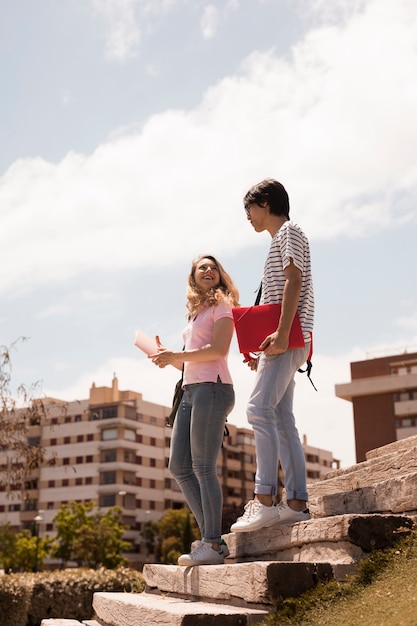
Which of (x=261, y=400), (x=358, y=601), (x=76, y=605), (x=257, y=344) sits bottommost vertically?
(x=76, y=605)

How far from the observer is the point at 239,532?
471cm

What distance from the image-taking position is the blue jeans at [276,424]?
4570mm

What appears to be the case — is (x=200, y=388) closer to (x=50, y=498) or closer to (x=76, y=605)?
(x=76, y=605)

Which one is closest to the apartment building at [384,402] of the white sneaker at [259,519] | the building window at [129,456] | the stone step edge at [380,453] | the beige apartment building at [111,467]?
the beige apartment building at [111,467]

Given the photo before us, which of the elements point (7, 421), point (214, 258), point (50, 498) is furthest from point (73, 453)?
point (214, 258)

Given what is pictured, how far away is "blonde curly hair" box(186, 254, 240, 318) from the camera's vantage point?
17.2 feet

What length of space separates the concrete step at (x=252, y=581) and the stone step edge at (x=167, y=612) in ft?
0.19

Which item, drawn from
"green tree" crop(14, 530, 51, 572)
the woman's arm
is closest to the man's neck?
the woman's arm

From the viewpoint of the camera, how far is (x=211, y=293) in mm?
5293

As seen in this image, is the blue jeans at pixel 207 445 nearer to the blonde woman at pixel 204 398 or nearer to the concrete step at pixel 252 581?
the blonde woman at pixel 204 398

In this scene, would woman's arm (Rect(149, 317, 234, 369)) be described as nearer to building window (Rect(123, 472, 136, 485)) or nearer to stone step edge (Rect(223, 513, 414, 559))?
stone step edge (Rect(223, 513, 414, 559))

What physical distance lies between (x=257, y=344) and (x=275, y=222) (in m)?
0.86

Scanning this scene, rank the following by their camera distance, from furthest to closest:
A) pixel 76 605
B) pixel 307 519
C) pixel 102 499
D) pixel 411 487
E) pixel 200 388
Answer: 1. pixel 102 499
2. pixel 76 605
3. pixel 200 388
4. pixel 307 519
5. pixel 411 487

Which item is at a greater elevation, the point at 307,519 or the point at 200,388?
the point at 200,388
